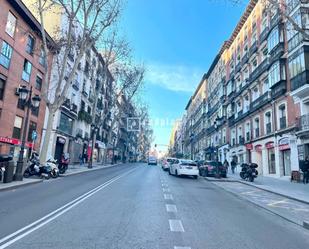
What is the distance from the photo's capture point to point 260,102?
1148 inches

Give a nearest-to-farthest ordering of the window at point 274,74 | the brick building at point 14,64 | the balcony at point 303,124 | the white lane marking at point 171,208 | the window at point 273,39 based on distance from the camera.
Answer: the white lane marking at point 171,208 → the balcony at point 303,124 → the brick building at point 14,64 → the window at point 274,74 → the window at point 273,39

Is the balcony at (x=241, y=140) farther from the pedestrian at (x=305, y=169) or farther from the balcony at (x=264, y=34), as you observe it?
the pedestrian at (x=305, y=169)

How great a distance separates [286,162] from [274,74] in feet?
25.4

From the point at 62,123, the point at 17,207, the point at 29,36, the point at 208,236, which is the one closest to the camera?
the point at 208,236

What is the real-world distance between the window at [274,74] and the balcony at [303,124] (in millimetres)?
4853

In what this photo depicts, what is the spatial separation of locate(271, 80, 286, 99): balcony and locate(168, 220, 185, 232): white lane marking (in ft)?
66.1

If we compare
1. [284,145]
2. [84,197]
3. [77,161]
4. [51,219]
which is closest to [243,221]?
[51,219]

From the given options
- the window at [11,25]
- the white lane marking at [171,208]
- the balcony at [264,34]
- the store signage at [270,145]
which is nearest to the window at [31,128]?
the window at [11,25]

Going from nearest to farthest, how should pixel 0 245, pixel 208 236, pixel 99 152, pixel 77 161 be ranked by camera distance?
pixel 0 245 → pixel 208 236 → pixel 77 161 → pixel 99 152

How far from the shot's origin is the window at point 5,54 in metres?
22.5

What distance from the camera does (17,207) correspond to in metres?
8.24

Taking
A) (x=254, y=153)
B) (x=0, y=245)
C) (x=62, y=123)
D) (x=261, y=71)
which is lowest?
(x=0, y=245)

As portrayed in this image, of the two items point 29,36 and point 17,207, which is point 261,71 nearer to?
point 29,36

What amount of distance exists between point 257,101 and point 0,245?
29132 millimetres
